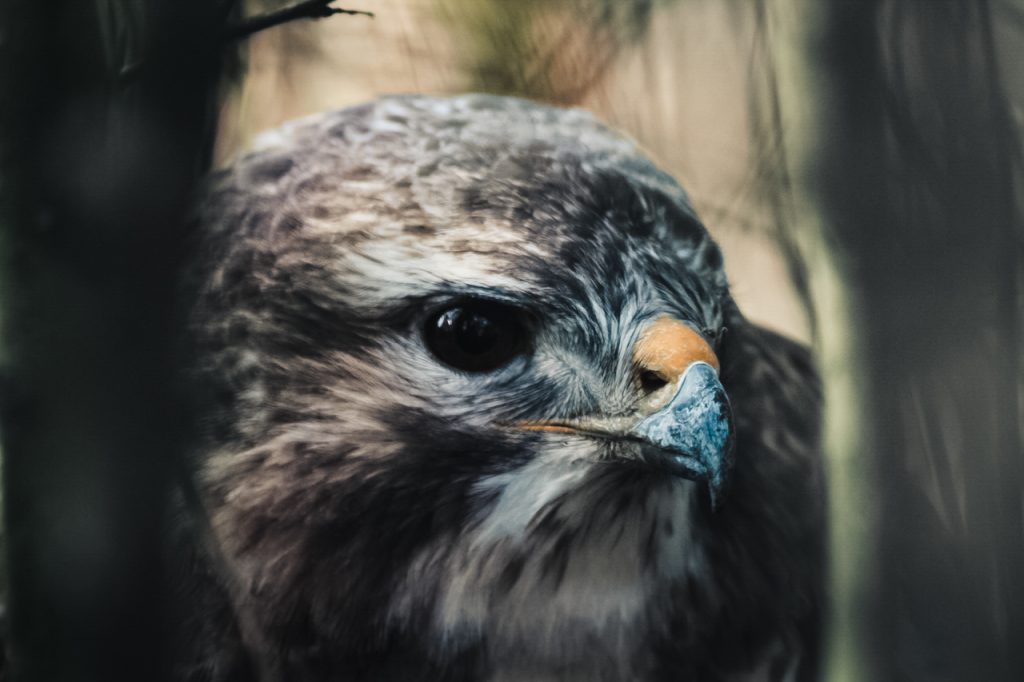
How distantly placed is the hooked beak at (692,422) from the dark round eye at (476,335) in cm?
20

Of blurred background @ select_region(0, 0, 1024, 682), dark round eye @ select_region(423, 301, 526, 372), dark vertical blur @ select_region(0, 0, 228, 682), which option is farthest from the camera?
blurred background @ select_region(0, 0, 1024, 682)

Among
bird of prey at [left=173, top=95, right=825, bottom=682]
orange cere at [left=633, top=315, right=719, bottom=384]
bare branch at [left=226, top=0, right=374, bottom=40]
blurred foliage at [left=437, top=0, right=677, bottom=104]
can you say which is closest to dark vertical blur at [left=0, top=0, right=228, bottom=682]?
bare branch at [left=226, top=0, right=374, bottom=40]

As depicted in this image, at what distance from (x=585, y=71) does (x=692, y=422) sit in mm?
817

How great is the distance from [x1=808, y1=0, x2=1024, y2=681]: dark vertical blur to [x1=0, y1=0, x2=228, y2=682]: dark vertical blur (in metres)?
1.11

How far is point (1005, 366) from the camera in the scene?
156 centimetres

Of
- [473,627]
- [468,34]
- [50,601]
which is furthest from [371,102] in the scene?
[50,601]

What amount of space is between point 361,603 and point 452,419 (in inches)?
12.1

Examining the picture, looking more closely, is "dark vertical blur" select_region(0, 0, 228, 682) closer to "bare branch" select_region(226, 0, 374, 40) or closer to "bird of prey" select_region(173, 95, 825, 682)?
"bare branch" select_region(226, 0, 374, 40)

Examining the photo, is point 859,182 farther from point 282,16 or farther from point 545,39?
point 282,16

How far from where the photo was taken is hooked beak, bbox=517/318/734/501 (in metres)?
1.17

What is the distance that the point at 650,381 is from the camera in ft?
4.18

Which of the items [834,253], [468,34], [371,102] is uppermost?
[468,34]

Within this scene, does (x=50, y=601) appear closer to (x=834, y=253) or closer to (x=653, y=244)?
(x=653, y=244)

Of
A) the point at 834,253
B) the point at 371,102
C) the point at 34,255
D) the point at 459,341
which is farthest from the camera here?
the point at 371,102
